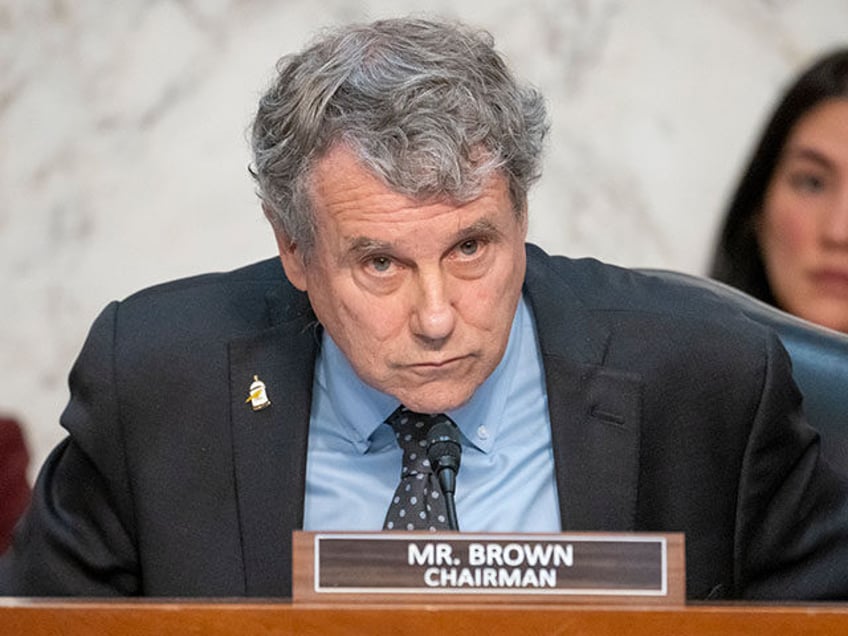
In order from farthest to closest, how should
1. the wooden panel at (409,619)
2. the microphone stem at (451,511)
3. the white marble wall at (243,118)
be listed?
→ the white marble wall at (243,118)
the microphone stem at (451,511)
the wooden panel at (409,619)

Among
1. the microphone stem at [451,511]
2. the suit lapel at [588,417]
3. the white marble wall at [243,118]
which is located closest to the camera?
the microphone stem at [451,511]

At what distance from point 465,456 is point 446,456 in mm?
233

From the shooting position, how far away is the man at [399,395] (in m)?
2.04

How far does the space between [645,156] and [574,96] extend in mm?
187

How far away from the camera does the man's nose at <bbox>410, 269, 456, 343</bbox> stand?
6.57 ft

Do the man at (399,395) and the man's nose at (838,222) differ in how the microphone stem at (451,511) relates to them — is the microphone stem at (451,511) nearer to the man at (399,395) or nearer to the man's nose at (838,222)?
the man at (399,395)

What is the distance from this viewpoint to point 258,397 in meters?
2.26

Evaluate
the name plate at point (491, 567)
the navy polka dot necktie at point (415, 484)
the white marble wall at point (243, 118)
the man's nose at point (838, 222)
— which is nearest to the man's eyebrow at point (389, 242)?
the navy polka dot necktie at point (415, 484)

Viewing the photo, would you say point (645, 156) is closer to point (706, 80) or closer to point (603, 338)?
point (706, 80)

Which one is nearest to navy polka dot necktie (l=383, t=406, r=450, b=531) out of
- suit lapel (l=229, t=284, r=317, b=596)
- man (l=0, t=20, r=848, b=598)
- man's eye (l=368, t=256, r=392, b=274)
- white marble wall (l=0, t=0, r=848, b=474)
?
man (l=0, t=20, r=848, b=598)

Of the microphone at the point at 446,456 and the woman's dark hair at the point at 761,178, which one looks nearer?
the microphone at the point at 446,456

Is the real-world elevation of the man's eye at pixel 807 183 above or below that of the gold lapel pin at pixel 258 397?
above

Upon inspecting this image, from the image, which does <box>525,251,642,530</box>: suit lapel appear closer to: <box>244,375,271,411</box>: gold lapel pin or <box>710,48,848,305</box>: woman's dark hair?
<box>244,375,271,411</box>: gold lapel pin

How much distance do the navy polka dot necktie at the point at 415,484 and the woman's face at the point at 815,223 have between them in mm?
1264
